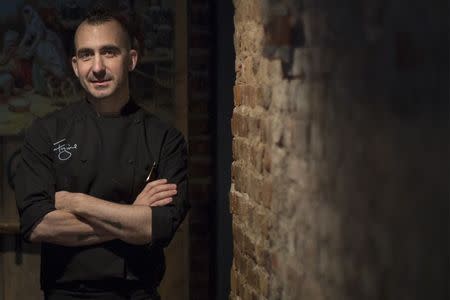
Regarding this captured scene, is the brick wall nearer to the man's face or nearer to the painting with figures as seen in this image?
the man's face

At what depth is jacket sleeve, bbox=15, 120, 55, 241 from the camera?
2.88 metres

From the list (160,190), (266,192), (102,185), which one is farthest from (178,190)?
(266,192)

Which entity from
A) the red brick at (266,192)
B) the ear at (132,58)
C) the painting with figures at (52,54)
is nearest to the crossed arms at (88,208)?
the ear at (132,58)

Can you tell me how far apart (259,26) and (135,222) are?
85 centimetres

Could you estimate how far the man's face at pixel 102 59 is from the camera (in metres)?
2.94

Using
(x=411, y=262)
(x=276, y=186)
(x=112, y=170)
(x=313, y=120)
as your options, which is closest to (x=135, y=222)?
(x=112, y=170)

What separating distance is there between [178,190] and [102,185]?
0.91 ft

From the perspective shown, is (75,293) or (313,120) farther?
(75,293)

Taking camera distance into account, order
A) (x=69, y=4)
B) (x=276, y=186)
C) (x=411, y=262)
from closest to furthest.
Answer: (x=411, y=262), (x=276, y=186), (x=69, y=4)

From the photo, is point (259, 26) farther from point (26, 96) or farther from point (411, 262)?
point (26, 96)

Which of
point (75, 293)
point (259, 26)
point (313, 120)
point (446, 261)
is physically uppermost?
point (259, 26)

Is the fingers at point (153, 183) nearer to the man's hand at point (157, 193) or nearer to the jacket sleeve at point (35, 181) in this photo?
the man's hand at point (157, 193)

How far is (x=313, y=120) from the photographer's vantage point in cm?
180
